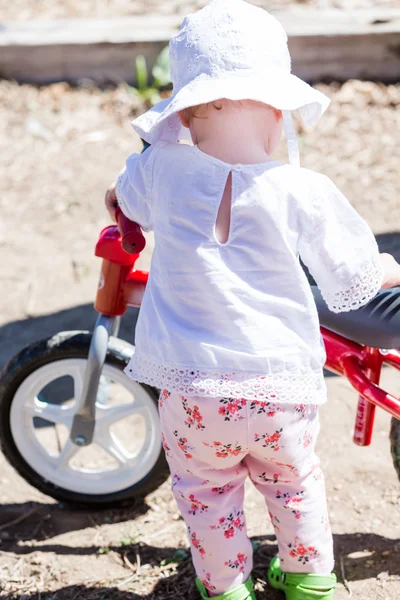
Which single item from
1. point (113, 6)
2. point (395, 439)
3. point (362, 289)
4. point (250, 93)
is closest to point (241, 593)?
point (395, 439)

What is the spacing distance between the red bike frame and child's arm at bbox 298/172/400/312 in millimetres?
437

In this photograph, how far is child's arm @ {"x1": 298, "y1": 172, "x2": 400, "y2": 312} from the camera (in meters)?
1.70

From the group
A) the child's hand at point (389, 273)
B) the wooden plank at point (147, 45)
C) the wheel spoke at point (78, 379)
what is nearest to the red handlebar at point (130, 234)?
the child's hand at point (389, 273)

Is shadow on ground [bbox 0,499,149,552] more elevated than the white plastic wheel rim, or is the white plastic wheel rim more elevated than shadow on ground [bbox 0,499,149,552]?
the white plastic wheel rim

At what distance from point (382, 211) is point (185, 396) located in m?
2.70

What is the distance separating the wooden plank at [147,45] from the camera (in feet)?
17.2

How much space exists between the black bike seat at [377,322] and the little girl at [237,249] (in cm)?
19

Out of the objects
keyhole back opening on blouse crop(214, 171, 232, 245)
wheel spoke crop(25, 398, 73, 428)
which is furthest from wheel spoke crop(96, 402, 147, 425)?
keyhole back opening on blouse crop(214, 171, 232, 245)

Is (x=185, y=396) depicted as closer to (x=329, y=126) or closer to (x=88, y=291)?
(x=88, y=291)

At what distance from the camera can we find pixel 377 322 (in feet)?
6.53

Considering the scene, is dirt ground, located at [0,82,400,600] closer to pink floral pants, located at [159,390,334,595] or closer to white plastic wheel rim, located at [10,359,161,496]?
white plastic wheel rim, located at [10,359,161,496]

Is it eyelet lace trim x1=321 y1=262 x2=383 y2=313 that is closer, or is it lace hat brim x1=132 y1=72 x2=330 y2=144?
lace hat brim x1=132 y1=72 x2=330 y2=144

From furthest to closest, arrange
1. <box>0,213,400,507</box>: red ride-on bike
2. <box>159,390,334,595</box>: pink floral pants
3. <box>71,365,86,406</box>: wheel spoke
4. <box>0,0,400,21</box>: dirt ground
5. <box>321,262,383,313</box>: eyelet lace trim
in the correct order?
<box>0,0,400,21</box>: dirt ground
<box>71,365,86,406</box>: wheel spoke
<box>0,213,400,507</box>: red ride-on bike
<box>159,390,334,595</box>: pink floral pants
<box>321,262,383,313</box>: eyelet lace trim

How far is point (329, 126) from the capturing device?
16.5 feet
